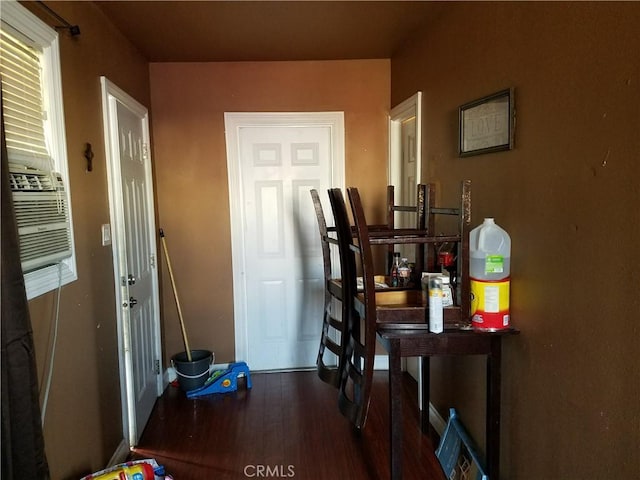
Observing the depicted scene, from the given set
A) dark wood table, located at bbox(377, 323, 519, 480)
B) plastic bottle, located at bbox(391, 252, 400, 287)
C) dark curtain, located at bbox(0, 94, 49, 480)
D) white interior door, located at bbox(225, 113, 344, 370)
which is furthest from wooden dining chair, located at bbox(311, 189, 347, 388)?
dark curtain, located at bbox(0, 94, 49, 480)

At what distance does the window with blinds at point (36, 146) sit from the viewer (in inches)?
58.3

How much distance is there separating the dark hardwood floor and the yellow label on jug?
3.18 ft

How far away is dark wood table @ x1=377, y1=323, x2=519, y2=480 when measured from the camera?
177cm

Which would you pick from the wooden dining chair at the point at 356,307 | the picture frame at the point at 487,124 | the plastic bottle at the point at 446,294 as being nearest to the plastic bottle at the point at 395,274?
the wooden dining chair at the point at 356,307

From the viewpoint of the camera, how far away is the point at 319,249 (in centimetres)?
353

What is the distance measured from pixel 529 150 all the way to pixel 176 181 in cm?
251

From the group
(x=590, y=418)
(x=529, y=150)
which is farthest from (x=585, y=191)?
(x=590, y=418)

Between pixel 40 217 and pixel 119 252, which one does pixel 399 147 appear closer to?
pixel 119 252

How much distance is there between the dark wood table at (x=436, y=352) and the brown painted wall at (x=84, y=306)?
126 centimetres

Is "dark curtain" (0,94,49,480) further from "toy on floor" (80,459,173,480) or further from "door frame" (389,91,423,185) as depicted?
"door frame" (389,91,423,185)

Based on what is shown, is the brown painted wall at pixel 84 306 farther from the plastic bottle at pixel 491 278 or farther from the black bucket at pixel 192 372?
the plastic bottle at pixel 491 278

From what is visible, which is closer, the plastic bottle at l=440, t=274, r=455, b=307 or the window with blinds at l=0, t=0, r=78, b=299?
the window with blinds at l=0, t=0, r=78, b=299

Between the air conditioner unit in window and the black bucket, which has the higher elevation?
the air conditioner unit in window

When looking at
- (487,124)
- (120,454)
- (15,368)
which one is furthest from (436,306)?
(120,454)
